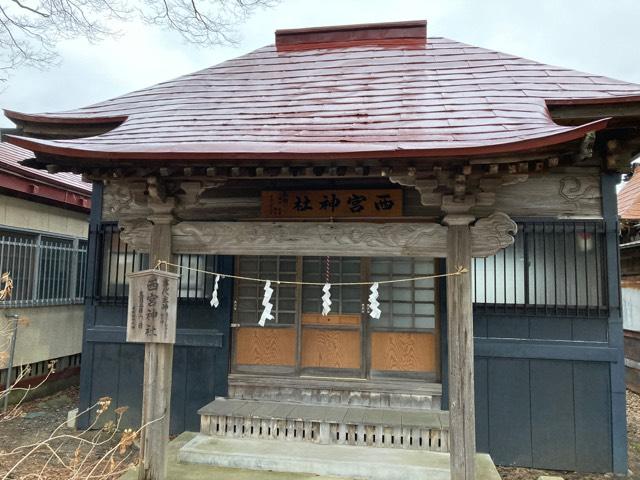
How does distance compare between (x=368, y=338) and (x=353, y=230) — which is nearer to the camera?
(x=353, y=230)

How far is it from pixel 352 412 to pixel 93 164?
3.90 metres

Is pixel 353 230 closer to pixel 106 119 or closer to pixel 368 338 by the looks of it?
pixel 368 338

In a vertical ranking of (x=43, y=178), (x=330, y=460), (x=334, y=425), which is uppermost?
(x=43, y=178)

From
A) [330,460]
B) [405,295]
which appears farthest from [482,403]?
[330,460]

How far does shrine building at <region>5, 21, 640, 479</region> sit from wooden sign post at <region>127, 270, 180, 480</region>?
213mm

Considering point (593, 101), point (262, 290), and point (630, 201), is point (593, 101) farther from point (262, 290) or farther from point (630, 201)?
point (630, 201)

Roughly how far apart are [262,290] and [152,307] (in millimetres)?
2129

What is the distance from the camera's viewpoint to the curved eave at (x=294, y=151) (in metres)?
3.37

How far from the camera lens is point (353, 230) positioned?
13.8 feet

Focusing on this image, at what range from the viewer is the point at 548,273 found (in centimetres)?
542

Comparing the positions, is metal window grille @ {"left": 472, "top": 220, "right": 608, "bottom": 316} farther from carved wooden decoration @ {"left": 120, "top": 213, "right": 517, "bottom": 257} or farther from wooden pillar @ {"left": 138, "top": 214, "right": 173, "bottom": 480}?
wooden pillar @ {"left": 138, "top": 214, "right": 173, "bottom": 480}

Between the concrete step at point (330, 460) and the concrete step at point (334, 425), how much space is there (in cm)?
11

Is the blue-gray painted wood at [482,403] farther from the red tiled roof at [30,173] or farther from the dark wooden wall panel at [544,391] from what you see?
the red tiled roof at [30,173]

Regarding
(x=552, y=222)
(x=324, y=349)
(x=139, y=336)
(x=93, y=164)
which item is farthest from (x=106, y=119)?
(x=552, y=222)
